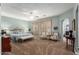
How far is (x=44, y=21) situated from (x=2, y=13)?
0.87 meters

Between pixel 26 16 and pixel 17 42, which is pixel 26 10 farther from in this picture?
pixel 17 42

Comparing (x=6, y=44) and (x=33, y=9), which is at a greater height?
(x=33, y=9)

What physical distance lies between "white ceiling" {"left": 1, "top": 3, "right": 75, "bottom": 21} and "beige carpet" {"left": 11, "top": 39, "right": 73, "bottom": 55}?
585 mm

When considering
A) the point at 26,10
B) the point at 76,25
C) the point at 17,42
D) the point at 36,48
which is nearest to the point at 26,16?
the point at 26,10

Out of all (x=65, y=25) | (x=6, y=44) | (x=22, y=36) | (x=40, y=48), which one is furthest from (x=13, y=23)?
(x=65, y=25)

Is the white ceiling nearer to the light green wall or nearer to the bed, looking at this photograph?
the light green wall

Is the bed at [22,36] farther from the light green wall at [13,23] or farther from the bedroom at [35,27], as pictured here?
the light green wall at [13,23]

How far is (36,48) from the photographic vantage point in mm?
2051

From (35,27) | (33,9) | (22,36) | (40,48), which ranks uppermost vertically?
(33,9)

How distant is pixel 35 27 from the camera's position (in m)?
2.08

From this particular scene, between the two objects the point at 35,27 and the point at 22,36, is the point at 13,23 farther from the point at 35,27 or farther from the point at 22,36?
the point at 35,27

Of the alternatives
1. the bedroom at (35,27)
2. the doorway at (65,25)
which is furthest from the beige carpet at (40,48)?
the doorway at (65,25)

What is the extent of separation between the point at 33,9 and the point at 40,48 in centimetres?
82

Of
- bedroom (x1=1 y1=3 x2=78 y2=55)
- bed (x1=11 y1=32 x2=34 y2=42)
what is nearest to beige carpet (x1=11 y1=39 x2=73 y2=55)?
bedroom (x1=1 y1=3 x2=78 y2=55)
